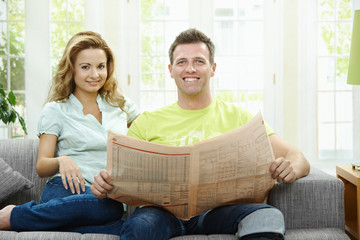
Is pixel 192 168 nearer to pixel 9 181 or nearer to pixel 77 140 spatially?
pixel 77 140

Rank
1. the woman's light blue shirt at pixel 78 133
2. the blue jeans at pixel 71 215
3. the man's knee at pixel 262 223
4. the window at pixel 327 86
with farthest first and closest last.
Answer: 1. the window at pixel 327 86
2. the woman's light blue shirt at pixel 78 133
3. the blue jeans at pixel 71 215
4. the man's knee at pixel 262 223

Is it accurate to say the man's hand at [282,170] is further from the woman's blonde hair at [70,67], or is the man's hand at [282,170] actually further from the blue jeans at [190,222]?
the woman's blonde hair at [70,67]

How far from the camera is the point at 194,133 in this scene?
1940 mm

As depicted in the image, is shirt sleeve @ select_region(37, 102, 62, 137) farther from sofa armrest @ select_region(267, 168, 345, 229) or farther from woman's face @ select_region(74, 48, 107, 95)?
sofa armrest @ select_region(267, 168, 345, 229)

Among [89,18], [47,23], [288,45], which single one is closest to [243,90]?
[288,45]

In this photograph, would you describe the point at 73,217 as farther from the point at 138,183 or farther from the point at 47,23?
the point at 47,23

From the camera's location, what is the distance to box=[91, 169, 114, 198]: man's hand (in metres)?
1.57

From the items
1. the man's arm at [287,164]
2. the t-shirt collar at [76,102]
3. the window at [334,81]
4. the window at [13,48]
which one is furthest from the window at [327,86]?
the window at [13,48]

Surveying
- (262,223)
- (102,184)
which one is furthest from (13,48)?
(262,223)

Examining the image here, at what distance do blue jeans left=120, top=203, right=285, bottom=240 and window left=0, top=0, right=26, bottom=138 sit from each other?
2621 mm

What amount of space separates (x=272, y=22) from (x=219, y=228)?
262 cm

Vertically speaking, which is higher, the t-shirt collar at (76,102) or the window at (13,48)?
the window at (13,48)

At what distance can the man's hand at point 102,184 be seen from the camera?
5.16 feet

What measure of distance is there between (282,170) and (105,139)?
2.83 ft
